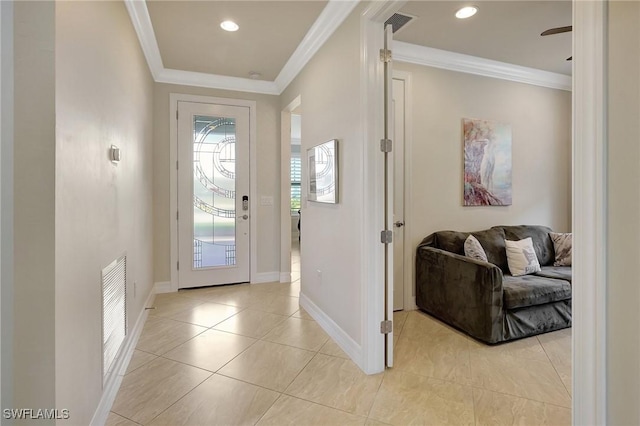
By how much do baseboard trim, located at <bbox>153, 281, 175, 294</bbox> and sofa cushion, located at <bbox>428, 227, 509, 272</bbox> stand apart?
3.09 m

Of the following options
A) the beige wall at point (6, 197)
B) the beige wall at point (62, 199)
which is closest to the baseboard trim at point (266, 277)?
the beige wall at point (62, 199)

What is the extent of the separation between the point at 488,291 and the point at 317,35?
102 inches

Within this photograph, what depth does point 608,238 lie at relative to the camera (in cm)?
86

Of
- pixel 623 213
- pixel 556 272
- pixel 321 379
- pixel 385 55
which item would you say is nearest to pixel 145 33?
pixel 385 55

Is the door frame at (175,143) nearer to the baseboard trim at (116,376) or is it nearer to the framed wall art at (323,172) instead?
the baseboard trim at (116,376)

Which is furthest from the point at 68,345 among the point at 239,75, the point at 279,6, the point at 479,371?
the point at 239,75

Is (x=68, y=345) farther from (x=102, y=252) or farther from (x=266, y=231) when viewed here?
(x=266, y=231)

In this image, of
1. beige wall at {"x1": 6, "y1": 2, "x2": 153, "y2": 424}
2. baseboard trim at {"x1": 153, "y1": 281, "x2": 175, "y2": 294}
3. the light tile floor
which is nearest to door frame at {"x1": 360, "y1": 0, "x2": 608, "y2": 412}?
the light tile floor

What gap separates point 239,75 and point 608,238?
13.2 feet

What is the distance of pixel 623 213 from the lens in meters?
0.83

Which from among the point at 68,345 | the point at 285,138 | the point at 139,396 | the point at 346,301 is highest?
the point at 285,138

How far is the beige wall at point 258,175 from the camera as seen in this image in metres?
Result: 3.94

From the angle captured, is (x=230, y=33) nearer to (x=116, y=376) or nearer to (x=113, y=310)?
(x=113, y=310)

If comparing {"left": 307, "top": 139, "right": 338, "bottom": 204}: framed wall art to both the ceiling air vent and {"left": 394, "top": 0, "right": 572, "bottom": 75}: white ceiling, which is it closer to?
Answer: the ceiling air vent
